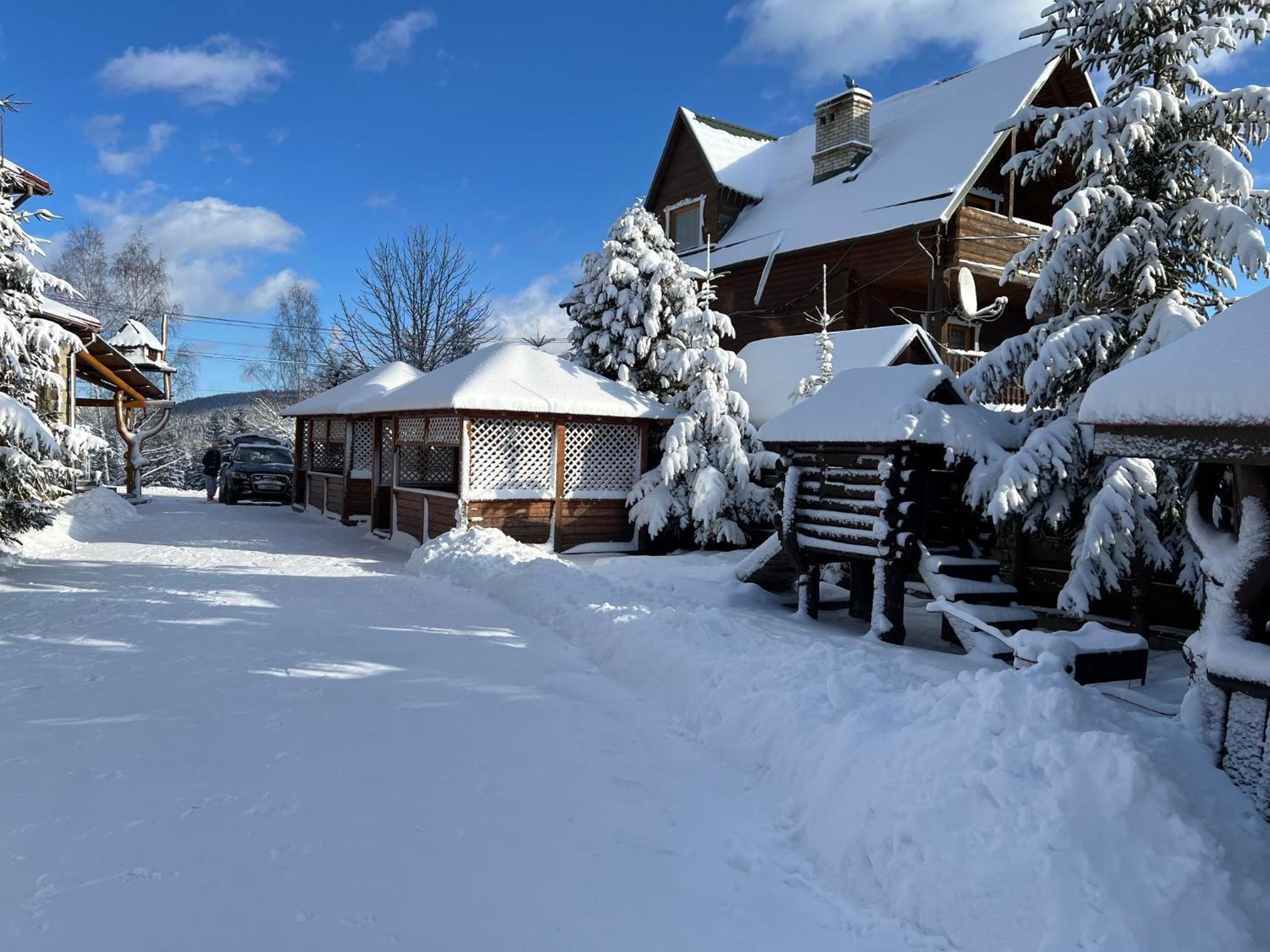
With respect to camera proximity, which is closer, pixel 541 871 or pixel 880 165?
pixel 541 871

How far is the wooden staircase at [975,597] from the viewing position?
21.7ft

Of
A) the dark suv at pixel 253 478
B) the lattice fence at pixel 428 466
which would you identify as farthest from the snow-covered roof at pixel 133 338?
the lattice fence at pixel 428 466

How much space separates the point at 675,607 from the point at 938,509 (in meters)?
2.79

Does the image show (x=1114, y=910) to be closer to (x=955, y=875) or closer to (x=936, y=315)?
(x=955, y=875)

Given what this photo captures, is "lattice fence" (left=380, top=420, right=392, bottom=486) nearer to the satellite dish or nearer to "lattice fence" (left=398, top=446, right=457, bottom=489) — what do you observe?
"lattice fence" (left=398, top=446, right=457, bottom=489)

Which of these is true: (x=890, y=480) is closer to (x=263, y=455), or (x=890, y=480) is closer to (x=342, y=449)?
(x=342, y=449)

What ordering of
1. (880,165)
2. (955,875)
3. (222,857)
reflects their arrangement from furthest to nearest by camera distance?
(880,165) → (222,857) → (955,875)

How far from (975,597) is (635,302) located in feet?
30.1

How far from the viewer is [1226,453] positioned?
9.61 ft

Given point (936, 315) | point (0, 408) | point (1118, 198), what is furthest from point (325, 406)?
point (1118, 198)

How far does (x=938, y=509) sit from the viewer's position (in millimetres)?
7922

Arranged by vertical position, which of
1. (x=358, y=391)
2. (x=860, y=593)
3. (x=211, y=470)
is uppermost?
(x=358, y=391)

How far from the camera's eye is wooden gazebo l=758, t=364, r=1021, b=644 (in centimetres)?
736

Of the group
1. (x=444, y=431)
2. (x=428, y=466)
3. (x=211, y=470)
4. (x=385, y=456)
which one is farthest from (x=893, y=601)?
(x=211, y=470)
